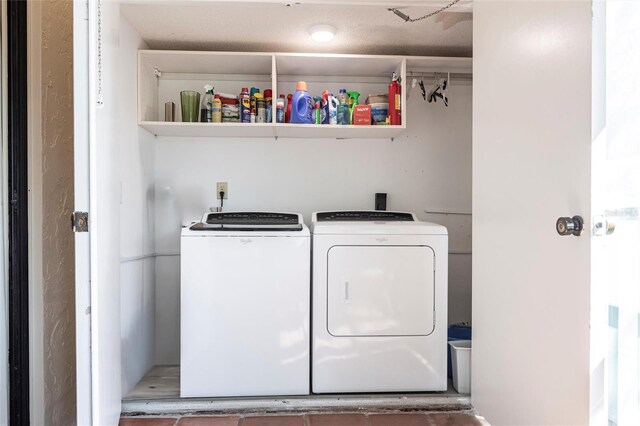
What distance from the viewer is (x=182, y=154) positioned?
9.24 ft

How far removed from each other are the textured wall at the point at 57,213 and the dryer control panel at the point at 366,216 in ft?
4.52

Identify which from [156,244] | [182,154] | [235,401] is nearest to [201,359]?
[235,401]

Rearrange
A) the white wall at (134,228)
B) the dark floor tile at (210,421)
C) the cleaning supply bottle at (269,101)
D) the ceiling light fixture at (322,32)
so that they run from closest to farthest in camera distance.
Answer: the dark floor tile at (210,421)
the white wall at (134,228)
the ceiling light fixture at (322,32)
the cleaning supply bottle at (269,101)

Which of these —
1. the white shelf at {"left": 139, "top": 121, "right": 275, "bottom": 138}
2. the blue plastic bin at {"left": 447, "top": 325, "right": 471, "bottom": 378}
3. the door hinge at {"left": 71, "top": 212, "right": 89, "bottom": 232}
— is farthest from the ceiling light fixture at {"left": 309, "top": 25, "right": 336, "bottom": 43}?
the blue plastic bin at {"left": 447, "top": 325, "right": 471, "bottom": 378}

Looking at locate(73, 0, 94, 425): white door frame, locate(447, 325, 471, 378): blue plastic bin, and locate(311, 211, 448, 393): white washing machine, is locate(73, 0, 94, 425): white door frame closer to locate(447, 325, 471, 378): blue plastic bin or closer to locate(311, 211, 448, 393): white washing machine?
locate(311, 211, 448, 393): white washing machine

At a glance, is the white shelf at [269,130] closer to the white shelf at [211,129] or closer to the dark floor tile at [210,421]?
the white shelf at [211,129]

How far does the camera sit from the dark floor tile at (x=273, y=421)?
1928 millimetres

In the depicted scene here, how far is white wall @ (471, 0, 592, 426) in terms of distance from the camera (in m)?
1.20

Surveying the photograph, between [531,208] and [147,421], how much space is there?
6.42 feet

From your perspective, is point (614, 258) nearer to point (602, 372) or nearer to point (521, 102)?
point (602, 372)

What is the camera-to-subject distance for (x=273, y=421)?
1.95 meters

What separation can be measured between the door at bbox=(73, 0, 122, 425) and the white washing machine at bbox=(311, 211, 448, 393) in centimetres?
99

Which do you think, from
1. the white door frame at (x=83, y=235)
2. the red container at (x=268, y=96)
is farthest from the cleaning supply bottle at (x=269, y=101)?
the white door frame at (x=83, y=235)

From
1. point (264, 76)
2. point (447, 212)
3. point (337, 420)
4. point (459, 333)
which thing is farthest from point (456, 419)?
point (264, 76)
